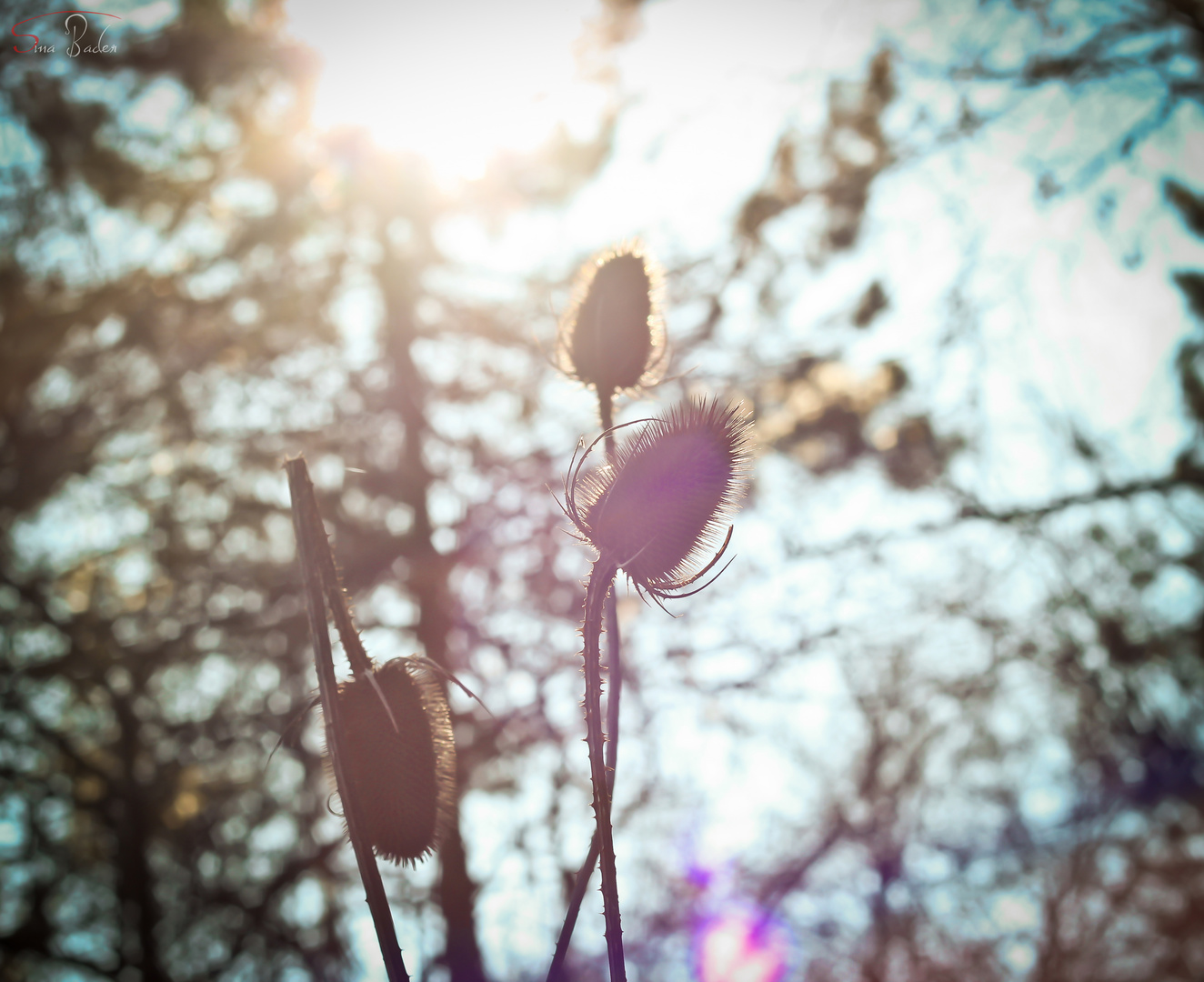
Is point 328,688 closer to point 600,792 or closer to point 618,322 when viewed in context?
point 600,792

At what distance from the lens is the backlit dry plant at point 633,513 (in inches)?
33.3

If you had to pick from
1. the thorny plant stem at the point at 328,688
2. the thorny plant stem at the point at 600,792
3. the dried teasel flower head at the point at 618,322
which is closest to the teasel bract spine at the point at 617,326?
the dried teasel flower head at the point at 618,322

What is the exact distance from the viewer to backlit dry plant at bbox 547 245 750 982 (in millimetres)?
846

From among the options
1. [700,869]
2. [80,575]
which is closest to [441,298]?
[80,575]

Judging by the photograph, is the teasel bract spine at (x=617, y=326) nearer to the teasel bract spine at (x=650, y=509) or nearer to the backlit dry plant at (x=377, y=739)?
the teasel bract spine at (x=650, y=509)

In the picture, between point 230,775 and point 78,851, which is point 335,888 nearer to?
point 230,775

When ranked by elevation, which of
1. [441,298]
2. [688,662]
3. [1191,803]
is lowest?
[1191,803]

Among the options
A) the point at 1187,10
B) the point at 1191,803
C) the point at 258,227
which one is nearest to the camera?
the point at 1187,10

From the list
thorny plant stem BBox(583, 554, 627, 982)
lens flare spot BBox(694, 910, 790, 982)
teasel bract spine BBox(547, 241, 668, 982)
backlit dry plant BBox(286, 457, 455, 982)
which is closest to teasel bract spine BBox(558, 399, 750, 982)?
thorny plant stem BBox(583, 554, 627, 982)

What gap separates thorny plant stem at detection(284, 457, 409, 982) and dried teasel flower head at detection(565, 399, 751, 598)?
355 millimetres

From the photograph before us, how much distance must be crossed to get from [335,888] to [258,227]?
21.2 feet

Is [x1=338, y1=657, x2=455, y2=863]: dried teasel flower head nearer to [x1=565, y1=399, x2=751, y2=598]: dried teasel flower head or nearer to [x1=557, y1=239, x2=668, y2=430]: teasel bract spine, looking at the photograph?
[x1=565, y1=399, x2=751, y2=598]: dried teasel flower head

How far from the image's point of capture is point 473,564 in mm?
6730

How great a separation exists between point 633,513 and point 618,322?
0.42 meters
